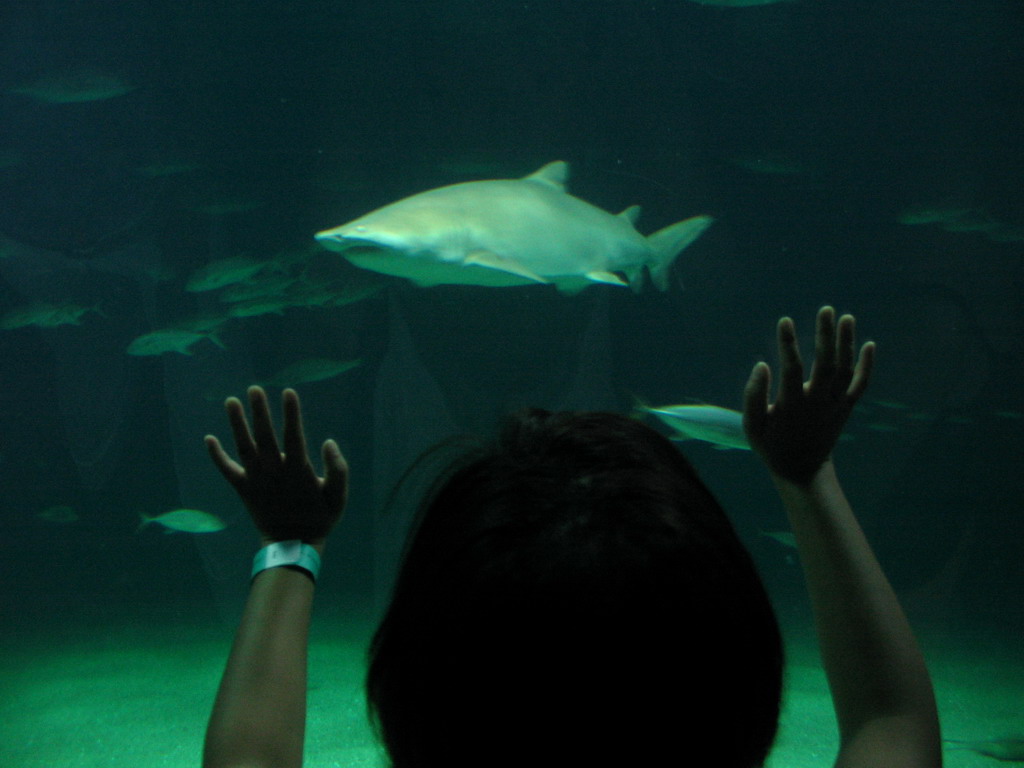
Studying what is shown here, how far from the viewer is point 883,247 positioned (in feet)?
30.7

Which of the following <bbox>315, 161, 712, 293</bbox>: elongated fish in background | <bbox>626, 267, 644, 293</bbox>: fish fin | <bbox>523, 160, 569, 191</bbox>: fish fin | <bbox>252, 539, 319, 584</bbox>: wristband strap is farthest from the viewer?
<bbox>626, 267, 644, 293</bbox>: fish fin

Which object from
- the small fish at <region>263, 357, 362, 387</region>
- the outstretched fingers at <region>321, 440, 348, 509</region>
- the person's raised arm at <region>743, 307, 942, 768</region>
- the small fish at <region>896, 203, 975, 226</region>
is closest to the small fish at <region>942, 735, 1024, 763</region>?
the person's raised arm at <region>743, 307, 942, 768</region>

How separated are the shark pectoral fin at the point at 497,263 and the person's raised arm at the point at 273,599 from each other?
3214 mm

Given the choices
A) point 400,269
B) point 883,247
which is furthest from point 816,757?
point 883,247

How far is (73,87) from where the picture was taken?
7723 mm

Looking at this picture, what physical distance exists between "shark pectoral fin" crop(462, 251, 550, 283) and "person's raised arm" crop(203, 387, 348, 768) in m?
3.21

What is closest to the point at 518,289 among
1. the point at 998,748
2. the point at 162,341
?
the point at 162,341

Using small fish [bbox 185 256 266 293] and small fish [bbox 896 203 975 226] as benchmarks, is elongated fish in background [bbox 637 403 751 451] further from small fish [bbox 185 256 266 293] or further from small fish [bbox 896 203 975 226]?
small fish [bbox 896 203 975 226]

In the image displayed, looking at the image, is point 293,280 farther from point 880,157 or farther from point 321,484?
point 880,157

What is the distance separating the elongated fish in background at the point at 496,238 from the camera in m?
3.78

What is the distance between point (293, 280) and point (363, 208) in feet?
7.74

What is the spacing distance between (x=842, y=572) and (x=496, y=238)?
3495 millimetres

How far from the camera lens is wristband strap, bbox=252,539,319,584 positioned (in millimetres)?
895

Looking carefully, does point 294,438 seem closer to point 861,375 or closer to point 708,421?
point 861,375
